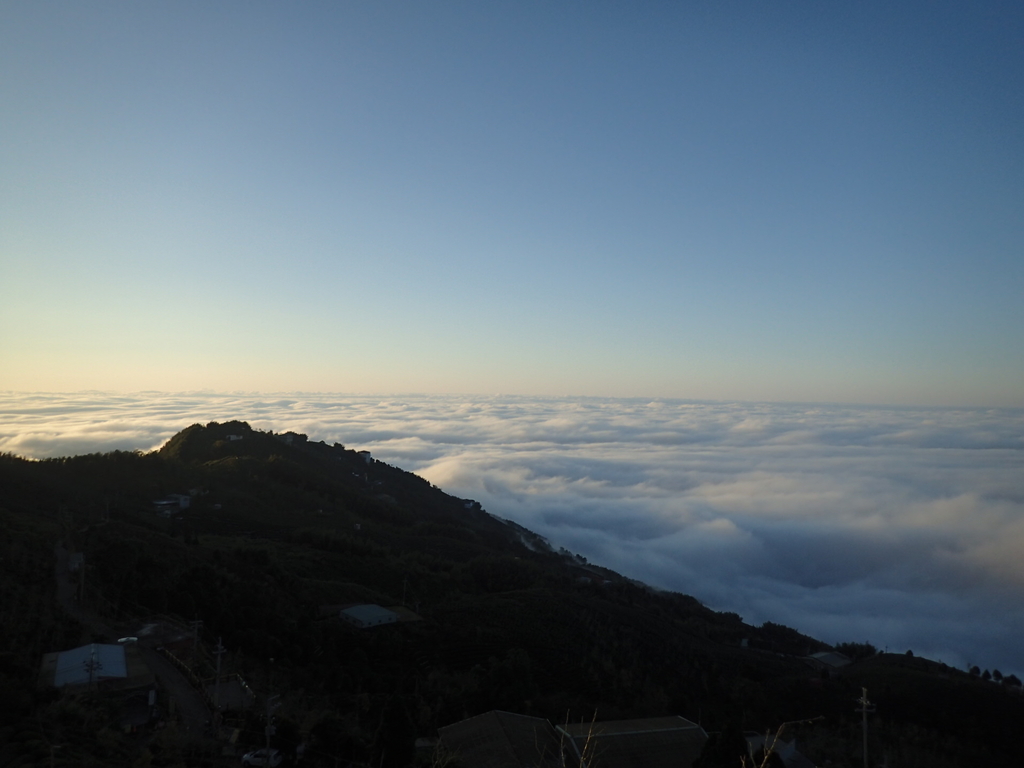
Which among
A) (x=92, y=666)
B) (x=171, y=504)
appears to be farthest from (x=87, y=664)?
(x=171, y=504)

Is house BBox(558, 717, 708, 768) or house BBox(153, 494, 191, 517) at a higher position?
house BBox(153, 494, 191, 517)

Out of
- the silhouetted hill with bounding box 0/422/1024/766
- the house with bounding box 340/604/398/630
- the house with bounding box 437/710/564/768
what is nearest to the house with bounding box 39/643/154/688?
the silhouetted hill with bounding box 0/422/1024/766

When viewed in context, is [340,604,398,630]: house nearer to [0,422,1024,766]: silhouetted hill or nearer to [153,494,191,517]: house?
[0,422,1024,766]: silhouetted hill

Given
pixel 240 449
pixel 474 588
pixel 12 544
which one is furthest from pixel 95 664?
pixel 240 449

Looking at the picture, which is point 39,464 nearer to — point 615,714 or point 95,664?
point 95,664

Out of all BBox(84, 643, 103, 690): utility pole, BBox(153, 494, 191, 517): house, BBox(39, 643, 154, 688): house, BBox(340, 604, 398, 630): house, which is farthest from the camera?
BBox(153, 494, 191, 517): house

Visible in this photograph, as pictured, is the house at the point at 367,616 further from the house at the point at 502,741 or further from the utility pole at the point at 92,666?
the utility pole at the point at 92,666
